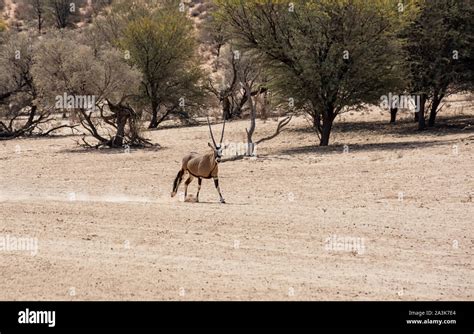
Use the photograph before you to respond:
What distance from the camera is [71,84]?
30438 mm

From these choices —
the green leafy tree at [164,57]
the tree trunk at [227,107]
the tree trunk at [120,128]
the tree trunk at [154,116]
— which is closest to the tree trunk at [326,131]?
the tree trunk at [120,128]

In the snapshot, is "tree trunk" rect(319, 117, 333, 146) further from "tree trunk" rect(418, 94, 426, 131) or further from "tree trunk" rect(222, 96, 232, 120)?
"tree trunk" rect(222, 96, 232, 120)

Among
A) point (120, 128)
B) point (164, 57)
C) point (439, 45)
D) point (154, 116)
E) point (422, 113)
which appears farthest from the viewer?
point (154, 116)

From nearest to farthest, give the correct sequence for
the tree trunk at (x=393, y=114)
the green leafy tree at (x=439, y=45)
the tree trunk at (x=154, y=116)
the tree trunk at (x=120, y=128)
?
the tree trunk at (x=120, y=128)
the green leafy tree at (x=439, y=45)
the tree trunk at (x=393, y=114)
the tree trunk at (x=154, y=116)

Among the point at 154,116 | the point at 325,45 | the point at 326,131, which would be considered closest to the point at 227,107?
the point at 154,116

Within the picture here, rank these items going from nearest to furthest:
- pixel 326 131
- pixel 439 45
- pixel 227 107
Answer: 1. pixel 326 131
2. pixel 439 45
3. pixel 227 107

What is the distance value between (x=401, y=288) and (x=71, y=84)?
2288 centimetres

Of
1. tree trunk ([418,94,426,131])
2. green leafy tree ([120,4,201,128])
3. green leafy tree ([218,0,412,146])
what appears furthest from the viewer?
green leafy tree ([120,4,201,128])

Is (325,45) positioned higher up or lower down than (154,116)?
higher up

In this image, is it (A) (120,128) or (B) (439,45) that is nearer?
(A) (120,128)

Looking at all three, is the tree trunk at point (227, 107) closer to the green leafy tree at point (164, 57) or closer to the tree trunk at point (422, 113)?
the green leafy tree at point (164, 57)

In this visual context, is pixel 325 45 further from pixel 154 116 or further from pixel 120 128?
pixel 154 116

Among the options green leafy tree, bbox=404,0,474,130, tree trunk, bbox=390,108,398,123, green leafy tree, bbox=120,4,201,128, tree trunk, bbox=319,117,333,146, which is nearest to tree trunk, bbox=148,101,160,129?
green leafy tree, bbox=120,4,201,128
